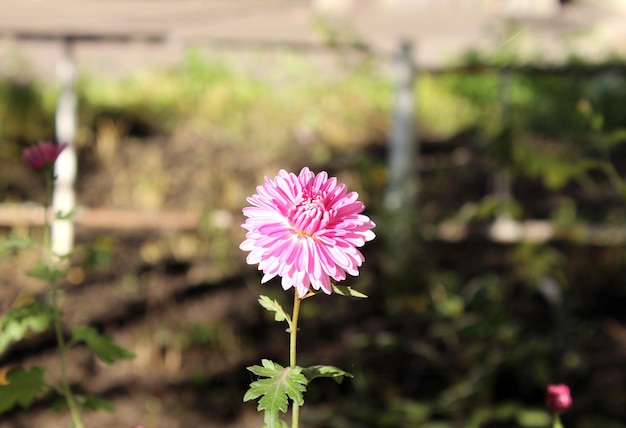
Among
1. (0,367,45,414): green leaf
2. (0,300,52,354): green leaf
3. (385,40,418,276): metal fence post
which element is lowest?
(0,367,45,414): green leaf

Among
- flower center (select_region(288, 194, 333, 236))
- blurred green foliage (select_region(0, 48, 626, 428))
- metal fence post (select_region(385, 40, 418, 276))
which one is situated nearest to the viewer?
flower center (select_region(288, 194, 333, 236))

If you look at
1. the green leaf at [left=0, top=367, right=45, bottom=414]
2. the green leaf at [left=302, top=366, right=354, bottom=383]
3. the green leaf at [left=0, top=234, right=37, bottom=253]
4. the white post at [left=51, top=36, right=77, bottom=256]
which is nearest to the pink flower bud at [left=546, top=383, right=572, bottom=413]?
the green leaf at [left=302, top=366, right=354, bottom=383]

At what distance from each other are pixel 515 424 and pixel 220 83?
11.3 ft

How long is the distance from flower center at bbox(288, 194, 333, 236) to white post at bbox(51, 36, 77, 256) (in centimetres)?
257

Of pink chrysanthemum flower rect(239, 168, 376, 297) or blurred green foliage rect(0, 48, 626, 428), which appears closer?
pink chrysanthemum flower rect(239, 168, 376, 297)

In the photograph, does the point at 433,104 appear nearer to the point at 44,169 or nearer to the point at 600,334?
the point at 600,334

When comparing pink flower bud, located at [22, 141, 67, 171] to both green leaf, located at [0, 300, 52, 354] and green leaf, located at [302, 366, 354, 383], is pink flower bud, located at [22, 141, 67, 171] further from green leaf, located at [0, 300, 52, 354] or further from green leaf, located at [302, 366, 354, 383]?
green leaf, located at [302, 366, 354, 383]

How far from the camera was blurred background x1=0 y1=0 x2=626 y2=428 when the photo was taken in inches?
96.5

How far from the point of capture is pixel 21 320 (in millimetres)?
1268

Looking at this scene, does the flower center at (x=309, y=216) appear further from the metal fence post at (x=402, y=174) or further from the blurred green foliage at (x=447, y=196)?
the metal fence post at (x=402, y=174)

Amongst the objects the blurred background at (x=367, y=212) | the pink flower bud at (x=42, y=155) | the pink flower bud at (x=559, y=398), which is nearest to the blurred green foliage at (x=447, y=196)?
the blurred background at (x=367, y=212)

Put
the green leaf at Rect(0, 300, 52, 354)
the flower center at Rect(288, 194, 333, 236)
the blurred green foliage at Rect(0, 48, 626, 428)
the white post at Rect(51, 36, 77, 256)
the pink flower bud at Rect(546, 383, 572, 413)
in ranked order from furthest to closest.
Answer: the white post at Rect(51, 36, 77, 256) < the blurred green foliage at Rect(0, 48, 626, 428) < the green leaf at Rect(0, 300, 52, 354) < the pink flower bud at Rect(546, 383, 572, 413) < the flower center at Rect(288, 194, 333, 236)

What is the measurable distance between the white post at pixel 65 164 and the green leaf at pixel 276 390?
2509 millimetres

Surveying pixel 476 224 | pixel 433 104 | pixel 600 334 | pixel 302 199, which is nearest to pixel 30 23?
pixel 433 104
